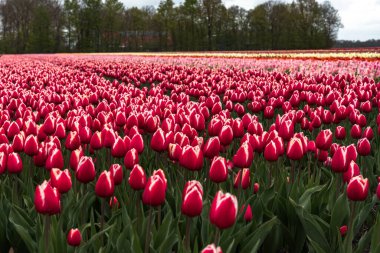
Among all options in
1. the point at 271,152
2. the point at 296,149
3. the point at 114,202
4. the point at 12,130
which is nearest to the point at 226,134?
the point at 271,152

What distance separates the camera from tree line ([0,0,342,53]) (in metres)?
80.9

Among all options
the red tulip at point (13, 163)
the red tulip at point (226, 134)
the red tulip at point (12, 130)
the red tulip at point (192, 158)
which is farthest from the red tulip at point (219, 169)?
the red tulip at point (12, 130)

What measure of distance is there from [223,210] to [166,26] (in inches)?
3297

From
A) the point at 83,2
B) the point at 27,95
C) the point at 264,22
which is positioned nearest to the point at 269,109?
the point at 27,95

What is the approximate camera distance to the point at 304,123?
4.62 meters

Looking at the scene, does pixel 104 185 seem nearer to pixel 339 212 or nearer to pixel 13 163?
pixel 13 163

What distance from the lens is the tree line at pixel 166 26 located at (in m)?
80.9

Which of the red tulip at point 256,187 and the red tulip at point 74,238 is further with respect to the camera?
the red tulip at point 256,187

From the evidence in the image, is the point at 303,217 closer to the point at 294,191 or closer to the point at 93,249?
the point at 294,191

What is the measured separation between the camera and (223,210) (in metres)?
1.91

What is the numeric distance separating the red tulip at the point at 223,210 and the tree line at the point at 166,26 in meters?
77.1

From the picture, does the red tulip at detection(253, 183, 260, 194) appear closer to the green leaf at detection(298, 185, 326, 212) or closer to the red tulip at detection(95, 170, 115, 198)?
the green leaf at detection(298, 185, 326, 212)

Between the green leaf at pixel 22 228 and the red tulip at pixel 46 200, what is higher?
the red tulip at pixel 46 200

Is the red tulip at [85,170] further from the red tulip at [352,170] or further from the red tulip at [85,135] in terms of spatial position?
the red tulip at [352,170]
